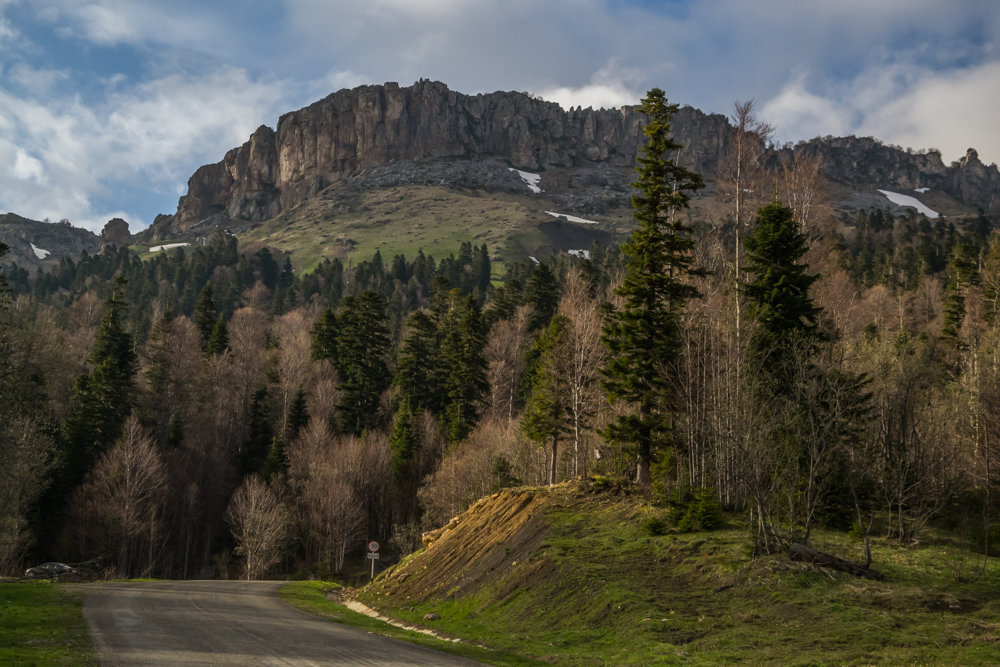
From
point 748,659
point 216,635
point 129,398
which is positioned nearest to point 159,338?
point 129,398

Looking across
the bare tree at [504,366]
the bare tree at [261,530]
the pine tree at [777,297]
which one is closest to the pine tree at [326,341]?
the bare tree at [504,366]

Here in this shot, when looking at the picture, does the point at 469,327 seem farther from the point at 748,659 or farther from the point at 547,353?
the point at 748,659

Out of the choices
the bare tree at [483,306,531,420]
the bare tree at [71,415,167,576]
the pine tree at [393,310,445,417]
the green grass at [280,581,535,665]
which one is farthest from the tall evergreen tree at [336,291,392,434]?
the green grass at [280,581,535,665]

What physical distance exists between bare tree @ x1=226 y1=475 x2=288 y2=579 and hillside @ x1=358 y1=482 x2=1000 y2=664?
1008 inches

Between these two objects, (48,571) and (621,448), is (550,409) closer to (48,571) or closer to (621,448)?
(621,448)

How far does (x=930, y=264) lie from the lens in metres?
102

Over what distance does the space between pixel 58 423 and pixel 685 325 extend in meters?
62.0

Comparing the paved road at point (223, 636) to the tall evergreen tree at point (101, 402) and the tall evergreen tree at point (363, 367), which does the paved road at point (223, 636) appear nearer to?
the tall evergreen tree at point (101, 402)

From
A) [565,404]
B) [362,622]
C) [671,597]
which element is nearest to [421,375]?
[565,404]

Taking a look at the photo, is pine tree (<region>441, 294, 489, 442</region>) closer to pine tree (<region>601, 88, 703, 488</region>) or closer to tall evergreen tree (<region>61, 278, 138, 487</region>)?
tall evergreen tree (<region>61, 278, 138, 487</region>)

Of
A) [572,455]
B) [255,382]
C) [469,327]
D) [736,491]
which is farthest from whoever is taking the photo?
[255,382]

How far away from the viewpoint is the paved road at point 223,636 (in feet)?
51.2

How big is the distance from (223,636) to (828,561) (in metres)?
17.1

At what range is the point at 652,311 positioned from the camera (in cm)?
2844
